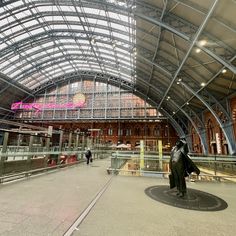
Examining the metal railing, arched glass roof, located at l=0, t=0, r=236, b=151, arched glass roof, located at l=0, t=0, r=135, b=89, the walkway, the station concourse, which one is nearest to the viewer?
the walkway

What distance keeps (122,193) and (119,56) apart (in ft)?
75.4

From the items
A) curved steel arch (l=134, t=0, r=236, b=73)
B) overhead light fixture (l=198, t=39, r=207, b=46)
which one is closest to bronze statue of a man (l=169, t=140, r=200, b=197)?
curved steel arch (l=134, t=0, r=236, b=73)

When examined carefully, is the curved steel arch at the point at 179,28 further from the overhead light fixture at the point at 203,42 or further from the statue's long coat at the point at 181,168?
the statue's long coat at the point at 181,168

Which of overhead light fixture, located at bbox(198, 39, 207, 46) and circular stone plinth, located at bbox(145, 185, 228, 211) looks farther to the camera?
overhead light fixture, located at bbox(198, 39, 207, 46)

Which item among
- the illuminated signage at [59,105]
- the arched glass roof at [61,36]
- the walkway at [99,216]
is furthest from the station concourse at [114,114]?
the illuminated signage at [59,105]

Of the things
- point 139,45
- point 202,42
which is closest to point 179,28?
point 202,42

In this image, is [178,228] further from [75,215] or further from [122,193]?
[122,193]

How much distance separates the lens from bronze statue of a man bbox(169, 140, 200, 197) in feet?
Answer: 14.4

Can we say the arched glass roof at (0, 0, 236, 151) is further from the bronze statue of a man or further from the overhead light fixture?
the bronze statue of a man

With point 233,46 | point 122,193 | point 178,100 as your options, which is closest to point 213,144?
point 178,100

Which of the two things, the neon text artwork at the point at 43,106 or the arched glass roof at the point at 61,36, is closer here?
the arched glass roof at the point at 61,36

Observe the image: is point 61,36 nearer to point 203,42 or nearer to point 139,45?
point 139,45

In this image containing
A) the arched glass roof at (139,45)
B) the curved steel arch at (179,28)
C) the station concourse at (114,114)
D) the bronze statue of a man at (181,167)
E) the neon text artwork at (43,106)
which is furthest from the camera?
the neon text artwork at (43,106)

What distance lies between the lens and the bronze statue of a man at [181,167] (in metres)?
4.39
